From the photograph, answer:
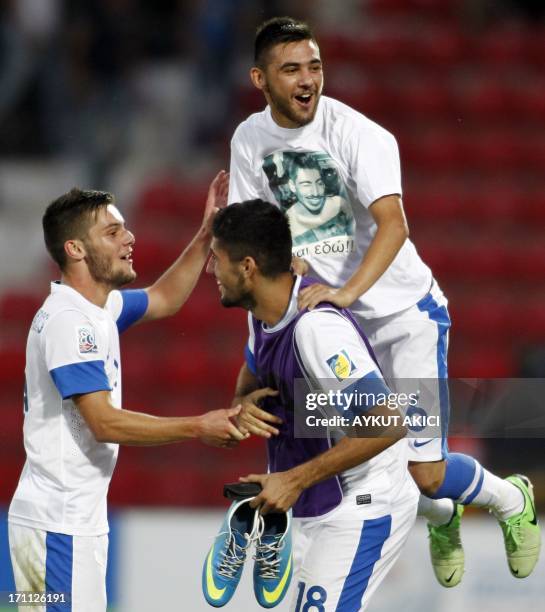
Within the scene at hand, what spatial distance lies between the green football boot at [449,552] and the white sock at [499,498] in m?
0.19

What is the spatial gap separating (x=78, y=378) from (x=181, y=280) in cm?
88

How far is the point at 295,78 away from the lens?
4.42m

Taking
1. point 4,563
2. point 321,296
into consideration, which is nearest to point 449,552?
A: point 321,296

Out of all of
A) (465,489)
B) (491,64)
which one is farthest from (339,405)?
(491,64)

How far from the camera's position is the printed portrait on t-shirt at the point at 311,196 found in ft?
14.6

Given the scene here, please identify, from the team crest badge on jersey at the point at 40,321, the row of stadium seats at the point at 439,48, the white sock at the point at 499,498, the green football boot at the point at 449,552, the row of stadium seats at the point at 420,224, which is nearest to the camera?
the team crest badge on jersey at the point at 40,321

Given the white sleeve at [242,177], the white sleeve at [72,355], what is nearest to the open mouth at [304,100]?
the white sleeve at [242,177]

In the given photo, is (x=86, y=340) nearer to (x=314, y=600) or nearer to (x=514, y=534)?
(x=314, y=600)

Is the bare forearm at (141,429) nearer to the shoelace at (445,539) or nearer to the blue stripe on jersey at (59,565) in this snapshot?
the blue stripe on jersey at (59,565)

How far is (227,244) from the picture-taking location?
4.10 metres

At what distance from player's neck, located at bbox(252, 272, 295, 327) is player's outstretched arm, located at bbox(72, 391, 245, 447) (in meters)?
0.31

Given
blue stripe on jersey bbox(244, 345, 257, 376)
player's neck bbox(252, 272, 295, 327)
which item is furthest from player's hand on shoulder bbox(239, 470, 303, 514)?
blue stripe on jersey bbox(244, 345, 257, 376)

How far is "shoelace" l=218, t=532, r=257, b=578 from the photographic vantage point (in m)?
4.20

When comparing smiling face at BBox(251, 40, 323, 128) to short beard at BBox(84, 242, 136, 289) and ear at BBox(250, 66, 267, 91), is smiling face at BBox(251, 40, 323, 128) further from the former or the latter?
short beard at BBox(84, 242, 136, 289)
